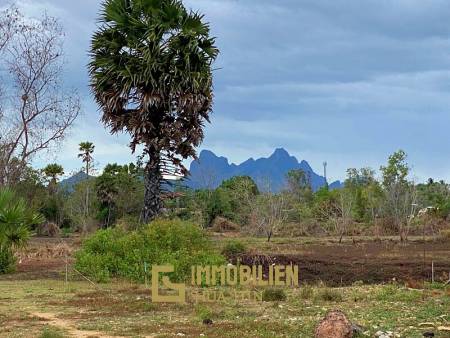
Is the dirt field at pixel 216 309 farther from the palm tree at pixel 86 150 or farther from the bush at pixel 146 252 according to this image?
the palm tree at pixel 86 150

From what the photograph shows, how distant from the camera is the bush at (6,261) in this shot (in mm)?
20480

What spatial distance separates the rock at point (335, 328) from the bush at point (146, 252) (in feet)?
29.1

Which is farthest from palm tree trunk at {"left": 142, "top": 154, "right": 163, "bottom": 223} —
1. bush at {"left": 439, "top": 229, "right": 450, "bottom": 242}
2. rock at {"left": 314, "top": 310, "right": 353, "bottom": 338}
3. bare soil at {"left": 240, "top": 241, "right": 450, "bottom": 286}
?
bush at {"left": 439, "top": 229, "right": 450, "bottom": 242}

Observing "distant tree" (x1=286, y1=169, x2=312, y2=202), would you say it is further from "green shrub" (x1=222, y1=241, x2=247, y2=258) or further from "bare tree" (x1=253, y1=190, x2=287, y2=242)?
"green shrub" (x1=222, y1=241, x2=247, y2=258)

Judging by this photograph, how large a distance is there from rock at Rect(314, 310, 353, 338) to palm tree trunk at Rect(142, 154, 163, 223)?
40.7 ft

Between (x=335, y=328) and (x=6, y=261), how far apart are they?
579 inches

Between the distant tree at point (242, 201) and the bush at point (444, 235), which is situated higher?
the distant tree at point (242, 201)

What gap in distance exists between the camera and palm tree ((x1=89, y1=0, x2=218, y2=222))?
66.5 feet

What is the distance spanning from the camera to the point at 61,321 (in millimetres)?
10961

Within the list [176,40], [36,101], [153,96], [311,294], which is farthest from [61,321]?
→ [36,101]

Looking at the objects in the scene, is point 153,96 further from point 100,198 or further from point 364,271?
point 100,198

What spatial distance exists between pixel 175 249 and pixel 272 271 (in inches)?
107

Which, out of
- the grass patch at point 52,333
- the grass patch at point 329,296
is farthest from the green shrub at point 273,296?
the grass patch at point 52,333

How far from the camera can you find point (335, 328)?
28.0 ft
